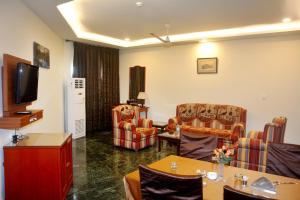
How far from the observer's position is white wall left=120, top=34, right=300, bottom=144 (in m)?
5.60

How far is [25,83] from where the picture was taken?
3.03 metres

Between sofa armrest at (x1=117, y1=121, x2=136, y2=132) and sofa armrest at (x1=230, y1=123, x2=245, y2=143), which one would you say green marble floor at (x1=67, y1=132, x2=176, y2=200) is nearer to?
sofa armrest at (x1=117, y1=121, x2=136, y2=132)

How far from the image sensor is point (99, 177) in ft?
12.9

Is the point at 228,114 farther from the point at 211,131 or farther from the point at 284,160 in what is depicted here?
the point at 284,160

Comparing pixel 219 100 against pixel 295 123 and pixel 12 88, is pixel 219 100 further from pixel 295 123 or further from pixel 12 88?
pixel 12 88

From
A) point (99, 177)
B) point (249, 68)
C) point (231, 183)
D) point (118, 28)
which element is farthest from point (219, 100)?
point (231, 183)

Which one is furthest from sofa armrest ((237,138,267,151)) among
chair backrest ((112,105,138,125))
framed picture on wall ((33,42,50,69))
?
framed picture on wall ((33,42,50,69))

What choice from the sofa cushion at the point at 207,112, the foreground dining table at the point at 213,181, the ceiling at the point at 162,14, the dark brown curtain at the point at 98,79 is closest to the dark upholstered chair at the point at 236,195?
the foreground dining table at the point at 213,181

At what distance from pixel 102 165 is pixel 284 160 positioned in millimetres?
3149

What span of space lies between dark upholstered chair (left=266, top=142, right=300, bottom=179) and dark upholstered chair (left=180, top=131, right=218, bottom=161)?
56cm

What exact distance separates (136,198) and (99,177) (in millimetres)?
2106

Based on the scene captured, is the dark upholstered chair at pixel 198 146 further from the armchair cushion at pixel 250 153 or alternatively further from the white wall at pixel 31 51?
the white wall at pixel 31 51

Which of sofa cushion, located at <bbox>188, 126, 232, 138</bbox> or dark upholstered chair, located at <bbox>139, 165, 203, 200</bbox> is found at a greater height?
dark upholstered chair, located at <bbox>139, 165, 203, 200</bbox>

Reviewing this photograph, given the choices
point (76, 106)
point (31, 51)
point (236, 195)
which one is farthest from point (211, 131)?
point (236, 195)
